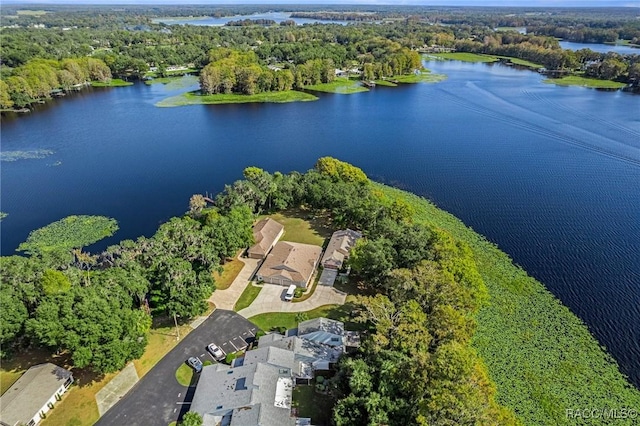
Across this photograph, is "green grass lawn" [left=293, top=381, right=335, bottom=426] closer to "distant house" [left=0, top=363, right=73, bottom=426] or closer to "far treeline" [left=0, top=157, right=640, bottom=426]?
"far treeline" [left=0, top=157, right=640, bottom=426]

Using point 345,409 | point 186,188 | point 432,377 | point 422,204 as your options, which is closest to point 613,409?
point 432,377

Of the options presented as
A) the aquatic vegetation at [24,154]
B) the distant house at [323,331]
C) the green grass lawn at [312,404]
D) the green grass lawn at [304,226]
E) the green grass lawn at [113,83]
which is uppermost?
the green grass lawn at [113,83]

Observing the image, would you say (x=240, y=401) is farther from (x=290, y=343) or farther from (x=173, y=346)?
(x=173, y=346)

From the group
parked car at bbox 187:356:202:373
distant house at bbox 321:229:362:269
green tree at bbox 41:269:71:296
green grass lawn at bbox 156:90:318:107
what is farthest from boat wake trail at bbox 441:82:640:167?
green tree at bbox 41:269:71:296

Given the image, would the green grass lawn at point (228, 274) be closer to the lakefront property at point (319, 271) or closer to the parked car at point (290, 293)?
the lakefront property at point (319, 271)

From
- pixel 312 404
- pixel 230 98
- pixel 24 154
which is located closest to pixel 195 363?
pixel 312 404

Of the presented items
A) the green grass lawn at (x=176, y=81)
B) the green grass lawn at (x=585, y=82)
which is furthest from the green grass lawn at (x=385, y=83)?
the green grass lawn at (x=176, y=81)
